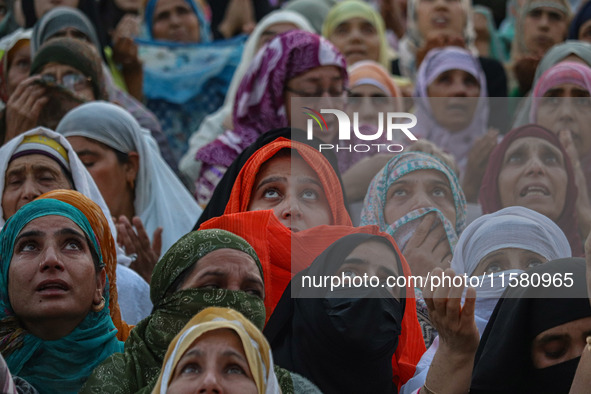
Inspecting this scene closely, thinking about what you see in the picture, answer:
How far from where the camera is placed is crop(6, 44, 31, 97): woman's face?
760cm

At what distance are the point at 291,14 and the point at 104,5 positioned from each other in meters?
1.74

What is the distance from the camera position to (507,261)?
5117 millimetres

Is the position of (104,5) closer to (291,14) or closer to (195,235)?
(291,14)

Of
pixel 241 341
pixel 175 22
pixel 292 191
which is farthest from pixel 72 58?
pixel 241 341

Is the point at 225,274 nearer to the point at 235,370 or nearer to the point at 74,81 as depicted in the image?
the point at 235,370

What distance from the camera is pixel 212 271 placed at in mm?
4488

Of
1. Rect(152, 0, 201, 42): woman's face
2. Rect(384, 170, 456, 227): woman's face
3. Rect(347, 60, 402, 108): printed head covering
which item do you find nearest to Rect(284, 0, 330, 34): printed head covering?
Rect(152, 0, 201, 42): woman's face

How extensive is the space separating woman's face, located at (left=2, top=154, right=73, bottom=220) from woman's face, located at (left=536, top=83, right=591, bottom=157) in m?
2.79

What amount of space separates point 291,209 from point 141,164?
135 cm

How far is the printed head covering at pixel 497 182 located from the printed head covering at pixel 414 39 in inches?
111

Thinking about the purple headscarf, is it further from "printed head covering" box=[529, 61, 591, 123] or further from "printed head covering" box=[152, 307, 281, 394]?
"printed head covering" box=[152, 307, 281, 394]

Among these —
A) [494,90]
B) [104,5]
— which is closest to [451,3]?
[494,90]

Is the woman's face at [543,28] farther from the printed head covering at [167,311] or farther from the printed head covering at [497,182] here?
the printed head covering at [167,311]

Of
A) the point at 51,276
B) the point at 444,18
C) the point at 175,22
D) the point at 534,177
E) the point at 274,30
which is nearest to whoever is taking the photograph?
the point at 51,276
